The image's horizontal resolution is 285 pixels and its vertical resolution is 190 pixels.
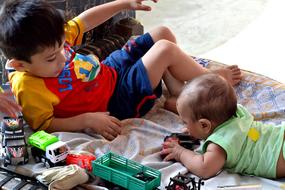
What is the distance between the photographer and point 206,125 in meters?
1.31

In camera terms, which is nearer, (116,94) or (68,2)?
(116,94)

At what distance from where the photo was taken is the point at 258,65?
2.51 metres

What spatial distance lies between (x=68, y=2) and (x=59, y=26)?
596 mm

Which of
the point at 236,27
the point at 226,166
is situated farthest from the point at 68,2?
the point at 236,27

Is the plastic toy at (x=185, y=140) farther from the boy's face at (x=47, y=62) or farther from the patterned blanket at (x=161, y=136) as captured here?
the boy's face at (x=47, y=62)

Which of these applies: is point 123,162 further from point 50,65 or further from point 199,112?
point 50,65

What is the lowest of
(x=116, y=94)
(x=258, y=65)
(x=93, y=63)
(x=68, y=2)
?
(x=258, y=65)

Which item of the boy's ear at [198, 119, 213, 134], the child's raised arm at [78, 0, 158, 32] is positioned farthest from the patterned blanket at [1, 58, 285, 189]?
the child's raised arm at [78, 0, 158, 32]

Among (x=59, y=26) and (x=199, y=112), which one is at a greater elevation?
(x=59, y=26)

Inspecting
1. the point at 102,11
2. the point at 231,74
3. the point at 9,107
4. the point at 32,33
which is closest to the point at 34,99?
the point at 9,107

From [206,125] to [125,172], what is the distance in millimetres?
248

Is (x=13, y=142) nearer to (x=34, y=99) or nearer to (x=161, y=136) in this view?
(x=34, y=99)

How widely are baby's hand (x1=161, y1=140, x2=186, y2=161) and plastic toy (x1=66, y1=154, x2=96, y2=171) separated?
207 mm

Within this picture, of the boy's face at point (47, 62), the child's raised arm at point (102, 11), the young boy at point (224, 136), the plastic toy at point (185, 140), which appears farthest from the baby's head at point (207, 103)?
the child's raised arm at point (102, 11)
